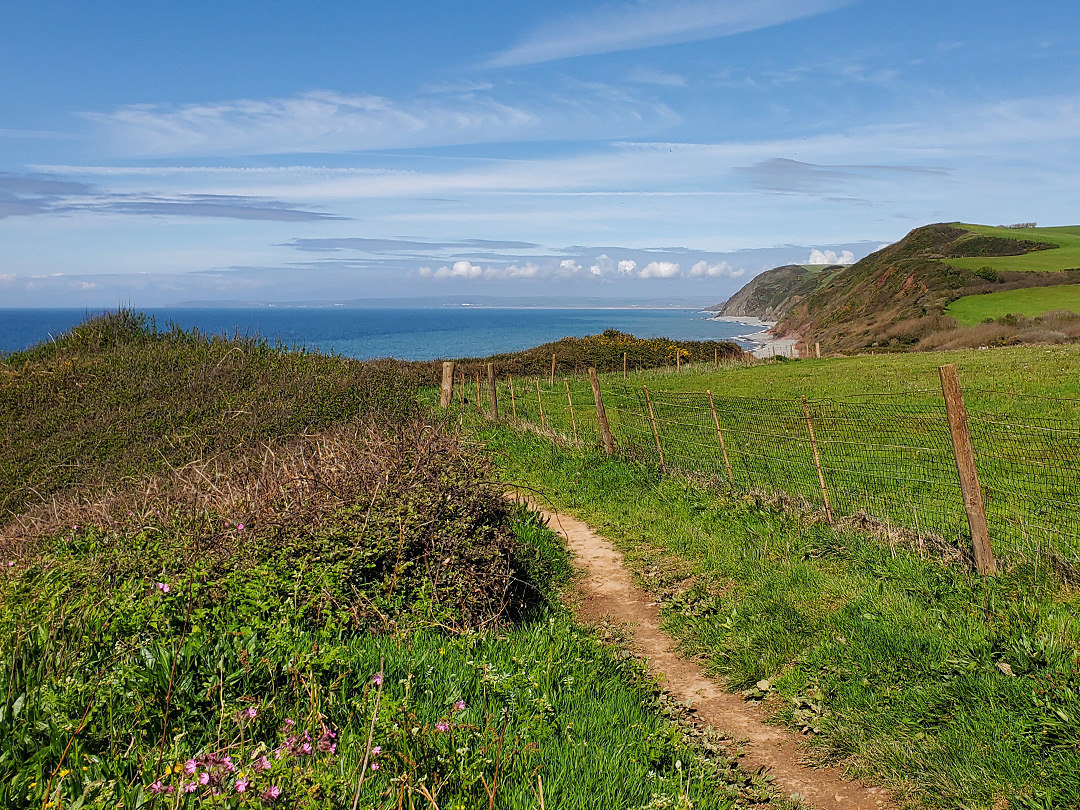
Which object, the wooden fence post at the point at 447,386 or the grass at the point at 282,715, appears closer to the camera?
the grass at the point at 282,715

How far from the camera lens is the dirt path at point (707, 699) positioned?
419 centimetres

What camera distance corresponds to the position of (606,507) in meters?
10.5

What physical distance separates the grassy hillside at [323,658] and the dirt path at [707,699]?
24 cm

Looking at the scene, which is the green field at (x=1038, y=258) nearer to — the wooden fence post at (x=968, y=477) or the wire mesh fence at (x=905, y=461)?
the wire mesh fence at (x=905, y=461)

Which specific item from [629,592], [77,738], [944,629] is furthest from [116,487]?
[944,629]

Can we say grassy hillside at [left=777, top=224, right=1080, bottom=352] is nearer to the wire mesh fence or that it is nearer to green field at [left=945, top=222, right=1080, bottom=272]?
green field at [left=945, top=222, right=1080, bottom=272]

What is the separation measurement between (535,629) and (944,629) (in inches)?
119

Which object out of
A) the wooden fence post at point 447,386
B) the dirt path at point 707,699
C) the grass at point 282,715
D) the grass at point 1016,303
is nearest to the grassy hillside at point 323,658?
the grass at point 282,715

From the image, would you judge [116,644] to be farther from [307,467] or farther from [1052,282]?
[1052,282]

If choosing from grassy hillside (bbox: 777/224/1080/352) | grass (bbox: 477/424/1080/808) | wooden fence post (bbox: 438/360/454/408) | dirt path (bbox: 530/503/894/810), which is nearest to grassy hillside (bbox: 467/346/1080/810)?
grass (bbox: 477/424/1080/808)

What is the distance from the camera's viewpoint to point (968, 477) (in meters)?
6.68

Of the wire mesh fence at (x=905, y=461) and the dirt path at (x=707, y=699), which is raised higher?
the wire mesh fence at (x=905, y=461)

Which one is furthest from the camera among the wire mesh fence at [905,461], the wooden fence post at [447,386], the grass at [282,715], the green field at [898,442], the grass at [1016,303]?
the grass at [1016,303]

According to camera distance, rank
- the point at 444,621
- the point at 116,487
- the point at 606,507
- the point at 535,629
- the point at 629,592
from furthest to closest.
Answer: the point at 606,507, the point at 116,487, the point at 629,592, the point at 535,629, the point at 444,621
